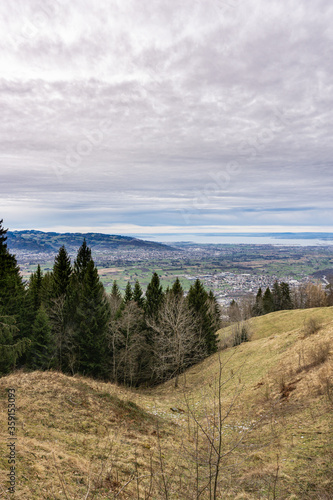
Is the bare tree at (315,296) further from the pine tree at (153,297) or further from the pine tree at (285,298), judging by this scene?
the pine tree at (153,297)

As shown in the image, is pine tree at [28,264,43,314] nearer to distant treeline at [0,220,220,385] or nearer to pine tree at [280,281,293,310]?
distant treeline at [0,220,220,385]

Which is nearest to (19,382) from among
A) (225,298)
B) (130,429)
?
(130,429)

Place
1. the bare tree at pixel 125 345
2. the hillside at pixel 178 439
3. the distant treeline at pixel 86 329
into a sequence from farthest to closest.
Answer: the bare tree at pixel 125 345
the distant treeline at pixel 86 329
the hillside at pixel 178 439

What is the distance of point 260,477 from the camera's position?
754 cm

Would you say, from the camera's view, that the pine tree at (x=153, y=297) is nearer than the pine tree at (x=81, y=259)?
Yes

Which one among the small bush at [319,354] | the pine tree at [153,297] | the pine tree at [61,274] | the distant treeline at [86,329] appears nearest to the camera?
the small bush at [319,354]

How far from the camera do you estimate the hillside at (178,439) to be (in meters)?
6.07

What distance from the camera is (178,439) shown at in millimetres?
10844

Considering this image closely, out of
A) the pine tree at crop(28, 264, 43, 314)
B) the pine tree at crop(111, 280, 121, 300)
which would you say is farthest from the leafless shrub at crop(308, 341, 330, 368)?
the pine tree at crop(111, 280, 121, 300)

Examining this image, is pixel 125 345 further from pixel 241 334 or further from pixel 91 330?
pixel 241 334

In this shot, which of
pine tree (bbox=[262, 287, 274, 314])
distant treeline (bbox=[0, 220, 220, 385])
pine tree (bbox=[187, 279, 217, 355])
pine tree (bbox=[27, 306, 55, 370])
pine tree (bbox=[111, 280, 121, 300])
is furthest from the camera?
pine tree (bbox=[262, 287, 274, 314])

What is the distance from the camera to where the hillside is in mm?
6070

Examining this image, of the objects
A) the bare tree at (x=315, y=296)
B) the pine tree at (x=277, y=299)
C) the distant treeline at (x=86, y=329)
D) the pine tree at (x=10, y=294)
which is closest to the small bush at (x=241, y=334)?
the distant treeline at (x=86, y=329)

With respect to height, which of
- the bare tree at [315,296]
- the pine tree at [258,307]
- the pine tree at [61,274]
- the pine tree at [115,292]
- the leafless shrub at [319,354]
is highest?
the pine tree at [61,274]
